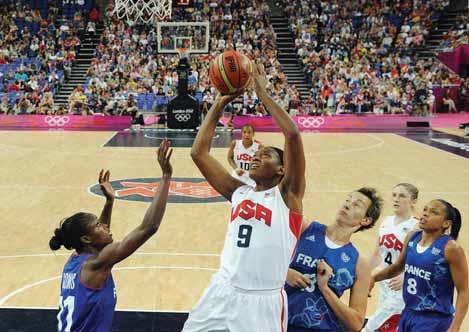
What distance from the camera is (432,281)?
3684mm

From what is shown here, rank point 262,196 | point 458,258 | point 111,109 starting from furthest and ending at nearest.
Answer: point 111,109, point 458,258, point 262,196

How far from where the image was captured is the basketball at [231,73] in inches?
143

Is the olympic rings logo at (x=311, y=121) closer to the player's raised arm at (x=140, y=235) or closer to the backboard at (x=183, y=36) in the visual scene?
the backboard at (x=183, y=36)

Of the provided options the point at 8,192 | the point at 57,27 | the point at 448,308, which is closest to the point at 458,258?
the point at 448,308

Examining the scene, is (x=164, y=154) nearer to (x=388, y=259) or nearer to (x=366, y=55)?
(x=388, y=259)

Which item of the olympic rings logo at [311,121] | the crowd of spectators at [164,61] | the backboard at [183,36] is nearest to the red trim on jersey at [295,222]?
the backboard at [183,36]

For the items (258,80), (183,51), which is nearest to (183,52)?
(183,51)

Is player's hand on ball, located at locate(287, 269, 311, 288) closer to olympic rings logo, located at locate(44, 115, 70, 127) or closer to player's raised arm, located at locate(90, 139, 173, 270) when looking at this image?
player's raised arm, located at locate(90, 139, 173, 270)

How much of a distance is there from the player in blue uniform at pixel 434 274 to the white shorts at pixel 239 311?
3.33ft

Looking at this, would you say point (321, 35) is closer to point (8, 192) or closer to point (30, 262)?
point (8, 192)

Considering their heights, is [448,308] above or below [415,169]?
above

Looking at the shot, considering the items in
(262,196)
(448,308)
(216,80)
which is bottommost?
(448,308)

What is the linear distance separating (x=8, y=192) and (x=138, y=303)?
607cm

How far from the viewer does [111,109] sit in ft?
77.7
